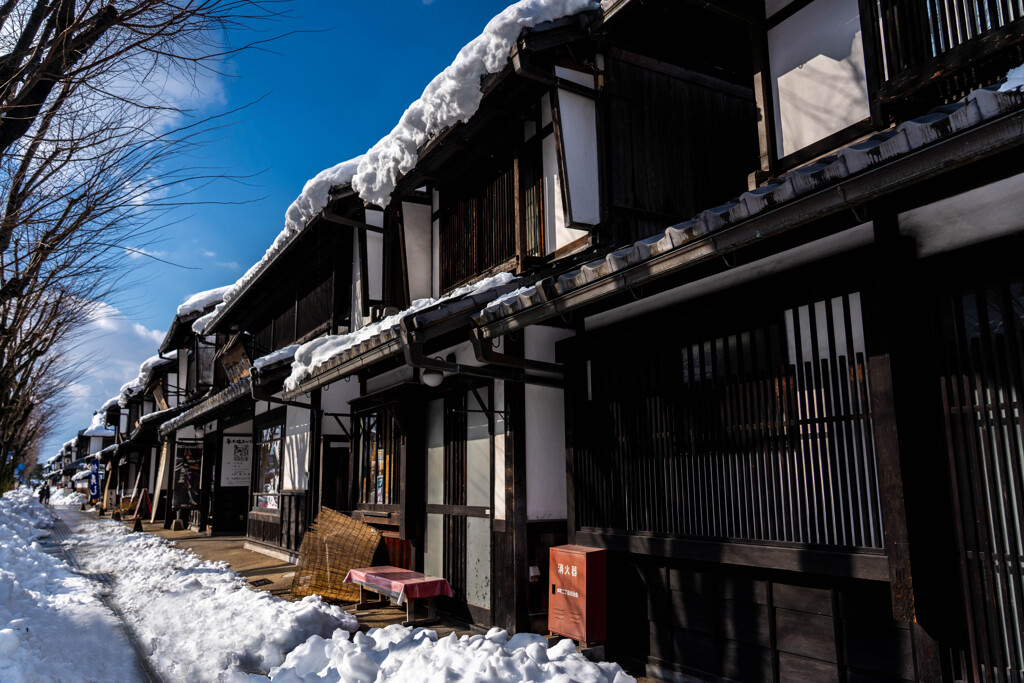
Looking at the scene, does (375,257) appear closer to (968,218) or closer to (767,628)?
(767,628)

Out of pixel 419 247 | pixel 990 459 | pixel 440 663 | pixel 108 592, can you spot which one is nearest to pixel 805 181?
pixel 990 459

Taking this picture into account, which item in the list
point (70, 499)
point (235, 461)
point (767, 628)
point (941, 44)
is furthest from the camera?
point (70, 499)

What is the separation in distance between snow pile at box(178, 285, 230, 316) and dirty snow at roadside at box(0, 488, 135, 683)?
1243 centimetres

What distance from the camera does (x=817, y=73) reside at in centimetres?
602

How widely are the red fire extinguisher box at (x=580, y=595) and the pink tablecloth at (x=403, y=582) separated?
2.37 metres

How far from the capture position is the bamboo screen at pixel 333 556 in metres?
10.2

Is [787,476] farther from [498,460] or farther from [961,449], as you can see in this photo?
[498,460]

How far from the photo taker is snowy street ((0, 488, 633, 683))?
17.3ft

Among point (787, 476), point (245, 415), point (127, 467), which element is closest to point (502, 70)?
point (787, 476)

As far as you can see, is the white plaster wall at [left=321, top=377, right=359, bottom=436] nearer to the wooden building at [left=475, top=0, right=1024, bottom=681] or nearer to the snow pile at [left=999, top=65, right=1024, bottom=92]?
the wooden building at [left=475, top=0, right=1024, bottom=681]

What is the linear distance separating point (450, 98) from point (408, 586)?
20.9 ft

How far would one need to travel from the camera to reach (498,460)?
834cm

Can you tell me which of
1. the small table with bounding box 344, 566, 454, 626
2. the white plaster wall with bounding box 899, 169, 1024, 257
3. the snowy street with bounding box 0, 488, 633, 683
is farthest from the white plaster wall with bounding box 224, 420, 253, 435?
the white plaster wall with bounding box 899, 169, 1024, 257

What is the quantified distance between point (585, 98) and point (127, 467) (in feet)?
147
